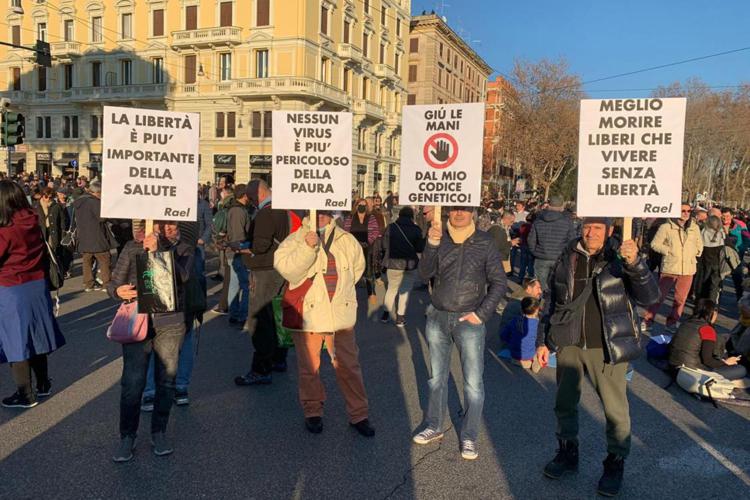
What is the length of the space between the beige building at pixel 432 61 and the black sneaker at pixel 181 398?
51.1 m

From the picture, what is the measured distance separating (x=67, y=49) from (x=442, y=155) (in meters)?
46.5

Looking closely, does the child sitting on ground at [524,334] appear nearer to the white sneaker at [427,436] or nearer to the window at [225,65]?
the white sneaker at [427,436]

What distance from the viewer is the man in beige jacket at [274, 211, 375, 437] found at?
14.2 ft

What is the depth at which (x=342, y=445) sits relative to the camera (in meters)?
4.20

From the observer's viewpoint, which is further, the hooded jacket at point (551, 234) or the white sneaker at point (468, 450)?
the hooded jacket at point (551, 234)

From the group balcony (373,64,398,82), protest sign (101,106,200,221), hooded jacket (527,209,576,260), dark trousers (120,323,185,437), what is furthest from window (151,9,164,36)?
dark trousers (120,323,185,437)

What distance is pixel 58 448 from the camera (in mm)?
4020

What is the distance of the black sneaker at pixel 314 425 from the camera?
4.39 m

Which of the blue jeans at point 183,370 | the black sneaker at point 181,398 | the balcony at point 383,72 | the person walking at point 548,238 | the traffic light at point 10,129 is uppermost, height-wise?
the balcony at point 383,72

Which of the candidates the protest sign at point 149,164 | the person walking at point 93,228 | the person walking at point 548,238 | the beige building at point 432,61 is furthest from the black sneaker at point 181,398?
the beige building at point 432,61

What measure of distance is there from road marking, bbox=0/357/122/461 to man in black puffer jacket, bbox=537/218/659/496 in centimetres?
376

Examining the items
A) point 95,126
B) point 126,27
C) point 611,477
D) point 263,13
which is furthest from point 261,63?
point 611,477

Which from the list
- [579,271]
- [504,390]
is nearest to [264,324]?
[504,390]

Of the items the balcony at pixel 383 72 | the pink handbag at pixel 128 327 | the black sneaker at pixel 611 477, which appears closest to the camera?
the black sneaker at pixel 611 477
